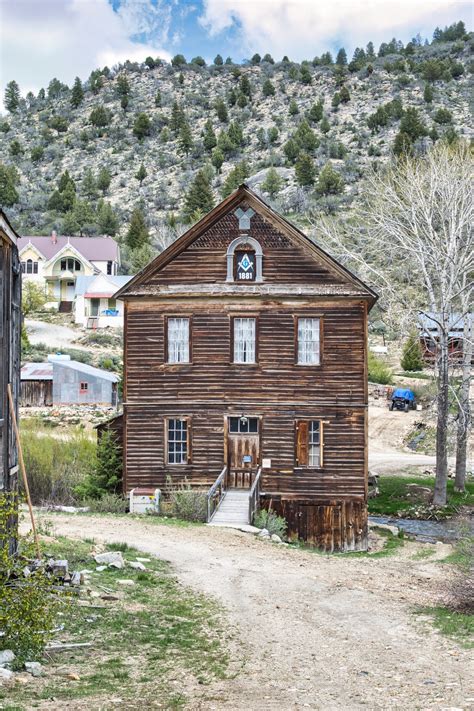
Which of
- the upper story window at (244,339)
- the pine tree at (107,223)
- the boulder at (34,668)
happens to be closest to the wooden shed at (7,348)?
the boulder at (34,668)

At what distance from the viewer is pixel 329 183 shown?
339 feet

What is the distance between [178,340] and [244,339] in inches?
78.0

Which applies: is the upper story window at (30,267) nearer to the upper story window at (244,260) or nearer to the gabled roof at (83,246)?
the gabled roof at (83,246)

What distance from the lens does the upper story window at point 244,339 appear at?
90.8ft

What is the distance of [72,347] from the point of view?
221 ft

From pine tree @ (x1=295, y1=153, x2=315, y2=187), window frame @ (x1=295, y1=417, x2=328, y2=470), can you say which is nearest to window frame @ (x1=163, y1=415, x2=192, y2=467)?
window frame @ (x1=295, y1=417, x2=328, y2=470)

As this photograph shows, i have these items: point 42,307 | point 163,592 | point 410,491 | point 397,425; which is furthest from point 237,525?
point 42,307

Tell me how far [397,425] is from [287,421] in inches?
1071

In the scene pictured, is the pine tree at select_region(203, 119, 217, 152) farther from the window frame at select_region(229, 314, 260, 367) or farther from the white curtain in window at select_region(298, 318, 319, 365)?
the white curtain in window at select_region(298, 318, 319, 365)

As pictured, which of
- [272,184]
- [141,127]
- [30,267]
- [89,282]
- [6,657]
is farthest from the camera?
[141,127]

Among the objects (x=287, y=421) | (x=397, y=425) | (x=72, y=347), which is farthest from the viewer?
(x=72, y=347)

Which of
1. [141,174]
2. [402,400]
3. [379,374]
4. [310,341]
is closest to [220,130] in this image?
[141,174]

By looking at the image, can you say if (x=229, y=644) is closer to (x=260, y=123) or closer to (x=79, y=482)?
(x=79, y=482)

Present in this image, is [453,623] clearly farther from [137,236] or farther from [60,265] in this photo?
[137,236]
